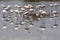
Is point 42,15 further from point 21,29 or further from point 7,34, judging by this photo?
point 7,34

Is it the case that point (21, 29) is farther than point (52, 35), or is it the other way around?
point (21, 29)

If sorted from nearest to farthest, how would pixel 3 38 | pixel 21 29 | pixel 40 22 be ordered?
pixel 3 38
pixel 21 29
pixel 40 22

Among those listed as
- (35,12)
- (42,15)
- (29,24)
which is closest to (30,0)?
(35,12)

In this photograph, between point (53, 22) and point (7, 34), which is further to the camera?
point (53, 22)

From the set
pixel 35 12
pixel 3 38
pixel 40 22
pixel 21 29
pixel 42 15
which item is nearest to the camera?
pixel 3 38

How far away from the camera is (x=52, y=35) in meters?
1.92

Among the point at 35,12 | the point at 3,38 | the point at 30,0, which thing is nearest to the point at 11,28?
the point at 3,38

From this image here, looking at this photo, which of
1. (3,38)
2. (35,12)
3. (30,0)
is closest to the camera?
(3,38)

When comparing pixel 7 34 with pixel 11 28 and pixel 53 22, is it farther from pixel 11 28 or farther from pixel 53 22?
pixel 53 22

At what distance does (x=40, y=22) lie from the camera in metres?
2.27

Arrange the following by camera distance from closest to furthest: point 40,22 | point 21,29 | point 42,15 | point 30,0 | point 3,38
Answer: point 3,38 → point 21,29 → point 40,22 → point 42,15 → point 30,0

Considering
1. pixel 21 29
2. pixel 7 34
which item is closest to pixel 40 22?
pixel 21 29

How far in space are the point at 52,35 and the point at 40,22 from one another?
0.39 m

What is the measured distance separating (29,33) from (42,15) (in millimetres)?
529
